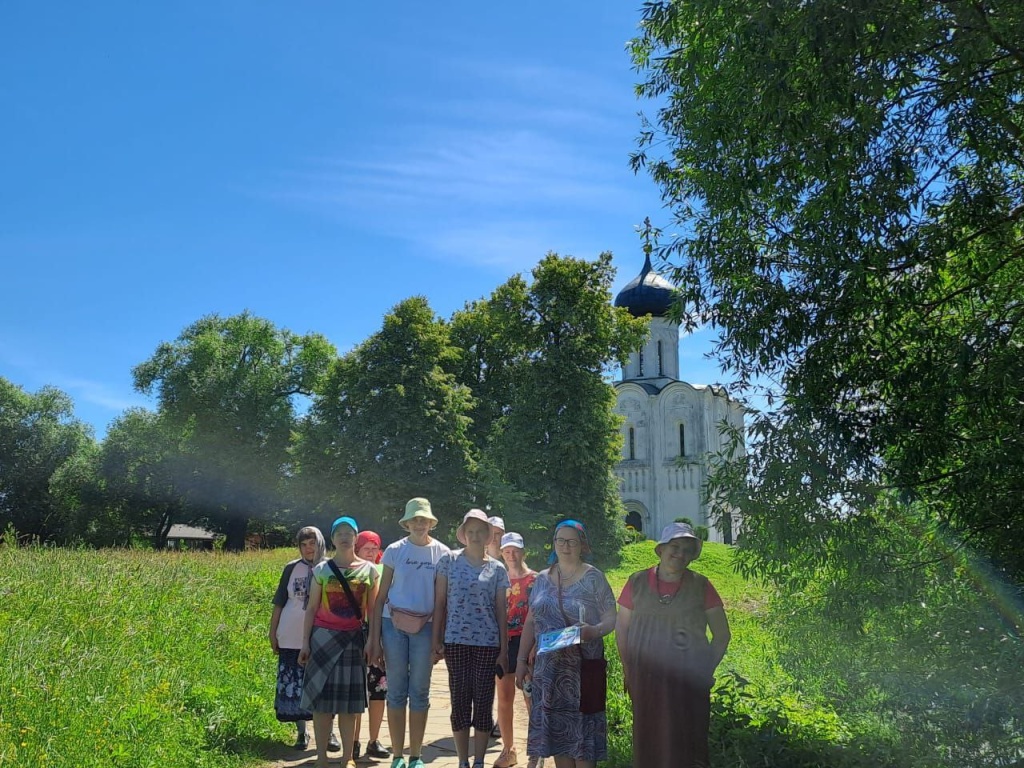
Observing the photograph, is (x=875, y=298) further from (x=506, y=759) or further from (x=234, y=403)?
(x=234, y=403)

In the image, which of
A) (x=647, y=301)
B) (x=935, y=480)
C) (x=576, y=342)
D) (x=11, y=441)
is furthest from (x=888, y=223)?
(x=11, y=441)

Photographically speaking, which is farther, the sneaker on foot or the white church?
the white church

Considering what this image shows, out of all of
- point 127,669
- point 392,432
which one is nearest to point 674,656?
point 127,669

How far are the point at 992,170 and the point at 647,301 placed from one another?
44.1m

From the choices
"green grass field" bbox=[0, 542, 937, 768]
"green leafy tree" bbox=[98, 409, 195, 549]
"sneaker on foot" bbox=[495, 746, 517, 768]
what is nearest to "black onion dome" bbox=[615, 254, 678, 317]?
"green leafy tree" bbox=[98, 409, 195, 549]

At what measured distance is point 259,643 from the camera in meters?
10.3

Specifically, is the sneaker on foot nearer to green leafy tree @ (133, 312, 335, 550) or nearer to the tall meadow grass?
the tall meadow grass

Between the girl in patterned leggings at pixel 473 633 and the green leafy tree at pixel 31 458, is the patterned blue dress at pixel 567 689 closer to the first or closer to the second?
the girl in patterned leggings at pixel 473 633

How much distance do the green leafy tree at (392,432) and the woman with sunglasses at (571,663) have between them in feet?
87.9

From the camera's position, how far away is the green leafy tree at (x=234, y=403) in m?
44.5

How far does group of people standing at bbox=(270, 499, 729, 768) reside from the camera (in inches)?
207

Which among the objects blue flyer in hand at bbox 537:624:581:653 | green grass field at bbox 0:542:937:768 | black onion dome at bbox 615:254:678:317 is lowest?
green grass field at bbox 0:542:937:768

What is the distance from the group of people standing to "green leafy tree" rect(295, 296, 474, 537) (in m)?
25.2

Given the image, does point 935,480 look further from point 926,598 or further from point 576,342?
point 576,342
